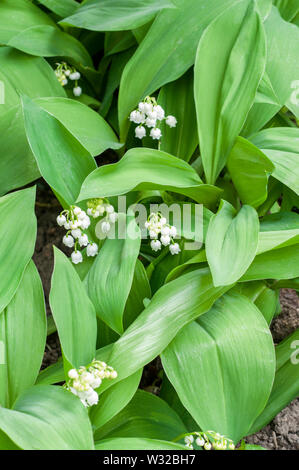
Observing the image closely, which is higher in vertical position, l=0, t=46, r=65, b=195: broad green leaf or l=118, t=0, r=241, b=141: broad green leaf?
l=118, t=0, r=241, b=141: broad green leaf

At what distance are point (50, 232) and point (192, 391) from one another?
2.85 ft

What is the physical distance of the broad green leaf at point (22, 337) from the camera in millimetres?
1245

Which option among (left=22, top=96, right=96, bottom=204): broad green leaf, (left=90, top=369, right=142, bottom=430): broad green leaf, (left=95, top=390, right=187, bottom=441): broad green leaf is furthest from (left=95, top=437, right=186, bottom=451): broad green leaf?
(left=22, top=96, right=96, bottom=204): broad green leaf

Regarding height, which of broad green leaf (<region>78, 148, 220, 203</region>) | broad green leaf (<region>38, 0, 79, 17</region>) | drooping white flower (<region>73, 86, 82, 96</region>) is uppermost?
broad green leaf (<region>38, 0, 79, 17</region>)

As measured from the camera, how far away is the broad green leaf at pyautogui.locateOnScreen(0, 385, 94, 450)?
978 mm

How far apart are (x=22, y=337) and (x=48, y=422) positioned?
30 centimetres

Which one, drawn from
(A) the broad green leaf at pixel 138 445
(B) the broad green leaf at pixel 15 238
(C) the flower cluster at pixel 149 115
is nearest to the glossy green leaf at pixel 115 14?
(C) the flower cluster at pixel 149 115

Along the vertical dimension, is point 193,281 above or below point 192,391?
above

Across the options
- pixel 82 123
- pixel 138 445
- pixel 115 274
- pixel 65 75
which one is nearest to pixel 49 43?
pixel 65 75

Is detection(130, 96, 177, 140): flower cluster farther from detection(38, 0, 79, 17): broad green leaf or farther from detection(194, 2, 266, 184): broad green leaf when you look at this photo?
detection(38, 0, 79, 17): broad green leaf

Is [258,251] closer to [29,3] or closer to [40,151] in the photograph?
[40,151]

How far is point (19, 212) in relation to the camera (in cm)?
139

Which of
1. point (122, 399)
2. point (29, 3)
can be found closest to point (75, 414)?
point (122, 399)

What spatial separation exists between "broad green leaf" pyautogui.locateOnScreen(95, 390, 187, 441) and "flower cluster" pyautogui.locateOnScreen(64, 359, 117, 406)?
19cm
